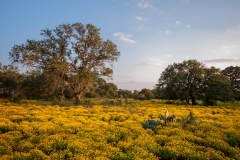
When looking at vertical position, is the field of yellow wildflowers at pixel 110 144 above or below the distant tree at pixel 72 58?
below

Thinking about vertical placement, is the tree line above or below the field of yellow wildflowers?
above

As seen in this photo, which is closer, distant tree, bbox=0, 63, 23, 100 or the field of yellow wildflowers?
the field of yellow wildflowers

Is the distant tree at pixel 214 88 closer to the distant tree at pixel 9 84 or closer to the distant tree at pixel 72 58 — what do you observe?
the distant tree at pixel 72 58

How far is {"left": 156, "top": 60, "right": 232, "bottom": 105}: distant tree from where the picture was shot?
40.3 meters

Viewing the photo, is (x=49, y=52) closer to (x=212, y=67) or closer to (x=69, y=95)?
(x=69, y=95)

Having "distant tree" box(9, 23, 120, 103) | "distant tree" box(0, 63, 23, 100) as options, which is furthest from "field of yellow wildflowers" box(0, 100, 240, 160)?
"distant tree" box(0, 63, 23, 100)

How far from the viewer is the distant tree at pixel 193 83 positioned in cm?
4028

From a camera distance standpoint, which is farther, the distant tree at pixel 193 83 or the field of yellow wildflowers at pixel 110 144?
the distant tree at pixel 193 83

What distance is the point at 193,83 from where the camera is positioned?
42156mm

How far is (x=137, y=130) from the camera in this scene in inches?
540

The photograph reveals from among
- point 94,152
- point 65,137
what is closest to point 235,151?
point 94,152

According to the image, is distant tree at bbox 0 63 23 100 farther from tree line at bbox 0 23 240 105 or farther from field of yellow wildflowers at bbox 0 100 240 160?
field of yellow wildflowers at bbox 0 100 240 160

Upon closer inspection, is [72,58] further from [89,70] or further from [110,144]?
[110,144]

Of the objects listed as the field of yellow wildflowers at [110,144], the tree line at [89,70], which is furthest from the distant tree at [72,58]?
the field of yellow wildflowers at [110,144]
